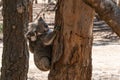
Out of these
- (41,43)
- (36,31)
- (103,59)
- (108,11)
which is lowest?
(103,59)

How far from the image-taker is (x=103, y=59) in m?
12.8

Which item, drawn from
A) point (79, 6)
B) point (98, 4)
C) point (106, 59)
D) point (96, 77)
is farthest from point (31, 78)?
point (98, 4)

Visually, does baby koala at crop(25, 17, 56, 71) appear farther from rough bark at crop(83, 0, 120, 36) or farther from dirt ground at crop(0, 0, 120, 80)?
dirt ground at crop(0, 0, 120, 80)

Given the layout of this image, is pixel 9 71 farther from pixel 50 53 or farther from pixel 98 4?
pixel 98 4

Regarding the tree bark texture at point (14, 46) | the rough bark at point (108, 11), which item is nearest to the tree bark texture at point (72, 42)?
the rough bark at point (108, 11)

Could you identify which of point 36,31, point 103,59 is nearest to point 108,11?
point 36,31

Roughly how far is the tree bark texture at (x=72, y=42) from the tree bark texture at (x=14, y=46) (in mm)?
3354

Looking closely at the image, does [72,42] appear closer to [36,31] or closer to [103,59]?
[36,31]

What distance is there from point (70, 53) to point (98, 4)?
48.3 inches

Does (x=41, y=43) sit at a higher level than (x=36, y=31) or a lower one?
lower

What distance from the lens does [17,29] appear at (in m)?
6.77

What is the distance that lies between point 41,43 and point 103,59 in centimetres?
884

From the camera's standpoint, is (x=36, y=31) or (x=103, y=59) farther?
(x=103, y=59)

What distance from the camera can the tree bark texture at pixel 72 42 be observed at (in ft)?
10.7
